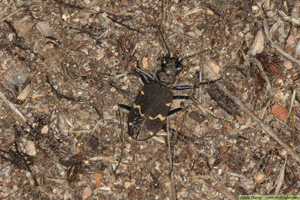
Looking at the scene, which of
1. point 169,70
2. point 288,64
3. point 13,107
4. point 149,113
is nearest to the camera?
point 149,113

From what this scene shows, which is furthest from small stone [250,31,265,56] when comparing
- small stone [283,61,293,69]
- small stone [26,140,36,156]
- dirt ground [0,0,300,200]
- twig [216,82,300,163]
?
small stone [26,140,36,156]

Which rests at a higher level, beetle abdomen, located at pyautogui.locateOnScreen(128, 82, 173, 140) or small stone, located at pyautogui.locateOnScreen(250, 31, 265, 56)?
small stone, located at pyautogui.locateOnScreen(250, 31, 265, 56)

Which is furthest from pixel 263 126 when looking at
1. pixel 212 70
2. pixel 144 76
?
pixel 144 76

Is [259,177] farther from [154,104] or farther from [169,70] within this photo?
[169,70]

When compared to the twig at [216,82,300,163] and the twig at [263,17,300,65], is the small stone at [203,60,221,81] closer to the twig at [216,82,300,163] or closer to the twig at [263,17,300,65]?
the twig at [216,82,300,163]

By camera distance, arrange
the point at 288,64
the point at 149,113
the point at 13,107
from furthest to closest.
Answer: the point at 13,107, the point at 288,64, the point at 149,113

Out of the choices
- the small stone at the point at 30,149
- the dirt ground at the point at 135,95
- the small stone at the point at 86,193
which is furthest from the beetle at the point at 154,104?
the small stone at the point at 30,149

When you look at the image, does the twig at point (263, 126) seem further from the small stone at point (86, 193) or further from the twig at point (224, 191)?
the small stone at point (86, 193)
